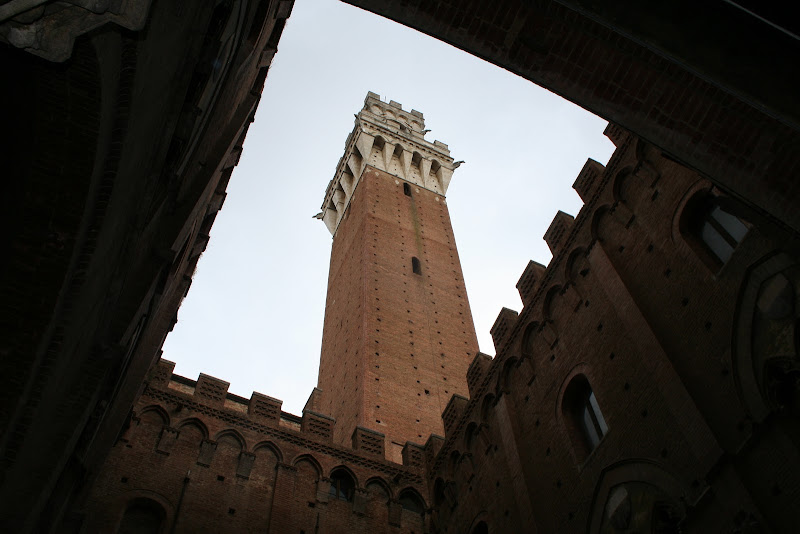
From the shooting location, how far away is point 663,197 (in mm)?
8672

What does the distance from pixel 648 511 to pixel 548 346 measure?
11.9 ft

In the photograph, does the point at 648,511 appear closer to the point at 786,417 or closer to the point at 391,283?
the point at 786,417

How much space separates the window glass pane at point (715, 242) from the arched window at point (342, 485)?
27.4 ft

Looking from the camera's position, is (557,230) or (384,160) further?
(384,160)

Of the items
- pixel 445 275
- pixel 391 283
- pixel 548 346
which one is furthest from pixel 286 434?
pixel 445 275

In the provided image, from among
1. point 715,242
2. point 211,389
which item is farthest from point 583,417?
point 211,389

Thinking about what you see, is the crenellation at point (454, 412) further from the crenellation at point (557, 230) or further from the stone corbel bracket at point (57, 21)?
the stone corbel bracket at point (57, 21)

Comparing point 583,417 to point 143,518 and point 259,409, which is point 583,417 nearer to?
point 259,409

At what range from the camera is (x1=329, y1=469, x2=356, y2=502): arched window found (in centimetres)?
1282

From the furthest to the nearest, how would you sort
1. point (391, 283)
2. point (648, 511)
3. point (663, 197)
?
point (391, 283), point (663, 197), point (648, 511)

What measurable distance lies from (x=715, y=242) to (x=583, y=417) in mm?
3061

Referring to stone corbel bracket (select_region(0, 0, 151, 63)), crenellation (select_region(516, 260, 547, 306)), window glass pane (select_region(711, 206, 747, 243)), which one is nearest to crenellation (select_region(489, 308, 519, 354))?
crenellation (select_region(516, 260, 547, 306))

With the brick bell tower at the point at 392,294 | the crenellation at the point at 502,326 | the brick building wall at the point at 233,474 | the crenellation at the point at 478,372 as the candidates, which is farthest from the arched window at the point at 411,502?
the crenellation at the point at 502,326

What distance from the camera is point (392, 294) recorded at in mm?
24234
